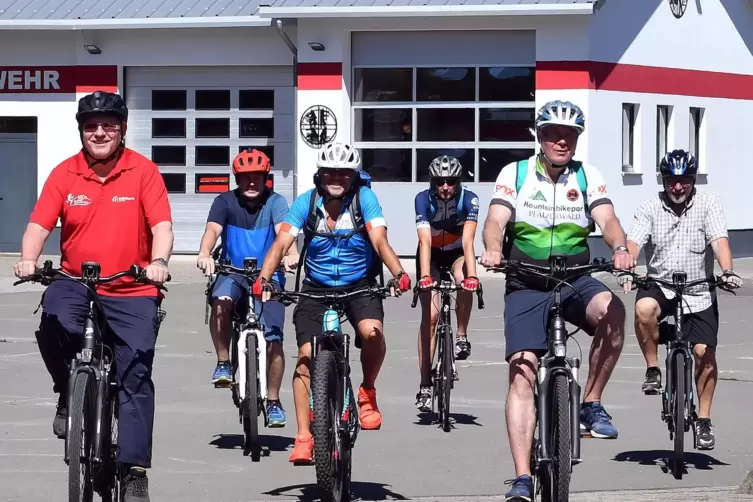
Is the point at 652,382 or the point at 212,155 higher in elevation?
the point at 212,155

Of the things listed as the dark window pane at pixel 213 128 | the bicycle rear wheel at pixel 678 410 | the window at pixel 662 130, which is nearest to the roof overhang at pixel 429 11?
the dark window pane at pixel 213 128

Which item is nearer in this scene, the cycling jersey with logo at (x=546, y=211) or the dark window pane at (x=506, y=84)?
the cycling jersey with logo at (x=546, y=211)

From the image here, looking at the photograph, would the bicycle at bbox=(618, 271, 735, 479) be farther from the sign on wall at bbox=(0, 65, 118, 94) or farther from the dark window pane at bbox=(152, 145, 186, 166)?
the sign on wall at bbox=(0, 65, 118, 94)

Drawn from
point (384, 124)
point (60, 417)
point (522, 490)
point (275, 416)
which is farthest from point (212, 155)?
point (522, 490)

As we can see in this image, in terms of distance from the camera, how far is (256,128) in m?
27.5

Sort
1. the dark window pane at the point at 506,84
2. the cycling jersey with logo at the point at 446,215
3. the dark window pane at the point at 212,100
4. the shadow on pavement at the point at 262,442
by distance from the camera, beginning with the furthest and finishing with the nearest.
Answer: the dark window pane at the point at 212,100 < the dark window pane at the point at 506,84 < the cycling jersey with logo at the point at 446,215 < the shadow on pavement at the point at 262,442

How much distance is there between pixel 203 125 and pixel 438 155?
4.28 metres

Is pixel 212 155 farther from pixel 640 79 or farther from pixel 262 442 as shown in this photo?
pixel 262 442

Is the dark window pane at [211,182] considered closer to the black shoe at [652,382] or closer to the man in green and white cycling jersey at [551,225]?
the black shoe at [652,382]

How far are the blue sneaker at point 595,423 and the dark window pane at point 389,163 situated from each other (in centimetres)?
1867

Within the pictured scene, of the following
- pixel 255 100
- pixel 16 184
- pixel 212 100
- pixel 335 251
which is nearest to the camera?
pixel 335 251

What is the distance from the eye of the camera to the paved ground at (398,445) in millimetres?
8133

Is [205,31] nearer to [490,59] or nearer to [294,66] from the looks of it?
[294,66]

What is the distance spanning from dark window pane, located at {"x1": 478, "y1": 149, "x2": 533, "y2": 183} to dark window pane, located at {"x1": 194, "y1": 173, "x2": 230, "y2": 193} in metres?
4.58
